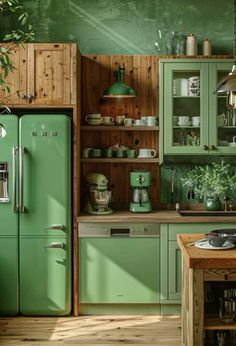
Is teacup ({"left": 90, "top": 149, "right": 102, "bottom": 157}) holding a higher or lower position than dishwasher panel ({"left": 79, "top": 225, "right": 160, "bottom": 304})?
higher

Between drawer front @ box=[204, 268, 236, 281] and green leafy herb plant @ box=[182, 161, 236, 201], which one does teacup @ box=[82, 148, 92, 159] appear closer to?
green leafy herb plant @ box=[182, 161, 236, 201]

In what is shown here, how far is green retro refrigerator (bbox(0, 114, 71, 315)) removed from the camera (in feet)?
16.1

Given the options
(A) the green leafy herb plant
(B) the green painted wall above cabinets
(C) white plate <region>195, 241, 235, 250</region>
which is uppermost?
(B) the green painted wall above cabinets

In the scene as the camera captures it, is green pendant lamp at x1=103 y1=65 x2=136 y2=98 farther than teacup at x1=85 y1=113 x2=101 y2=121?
No

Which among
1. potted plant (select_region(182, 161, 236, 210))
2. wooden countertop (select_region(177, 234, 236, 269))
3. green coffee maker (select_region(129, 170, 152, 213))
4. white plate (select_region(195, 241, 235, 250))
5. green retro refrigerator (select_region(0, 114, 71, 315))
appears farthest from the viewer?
potted plant (select_region(182, 161, 236, 210))

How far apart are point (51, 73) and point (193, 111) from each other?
1.36 meters

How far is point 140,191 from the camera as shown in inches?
206

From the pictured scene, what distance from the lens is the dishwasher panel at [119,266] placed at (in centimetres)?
498

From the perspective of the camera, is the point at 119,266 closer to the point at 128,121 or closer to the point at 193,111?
the point at 128,121

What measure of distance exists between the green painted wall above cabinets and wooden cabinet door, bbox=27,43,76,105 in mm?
678

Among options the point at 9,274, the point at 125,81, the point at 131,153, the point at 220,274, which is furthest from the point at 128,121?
the point at 220,274

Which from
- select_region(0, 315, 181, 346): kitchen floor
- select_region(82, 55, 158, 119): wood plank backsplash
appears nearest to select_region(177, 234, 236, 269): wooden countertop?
select_region(0, 315, 181, 346): kitchen floor

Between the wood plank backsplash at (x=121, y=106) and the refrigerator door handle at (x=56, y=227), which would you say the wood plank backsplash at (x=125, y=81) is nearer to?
the wood plank backsplash at (x=121, y=106)

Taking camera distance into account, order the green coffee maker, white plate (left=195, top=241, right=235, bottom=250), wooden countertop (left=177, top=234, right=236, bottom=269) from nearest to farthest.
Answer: wooden countertop (left=177, top=234, right=236, bottom=269)
white plate (left=195, top=241, right=235, bottom=250)
the green coffee maker
